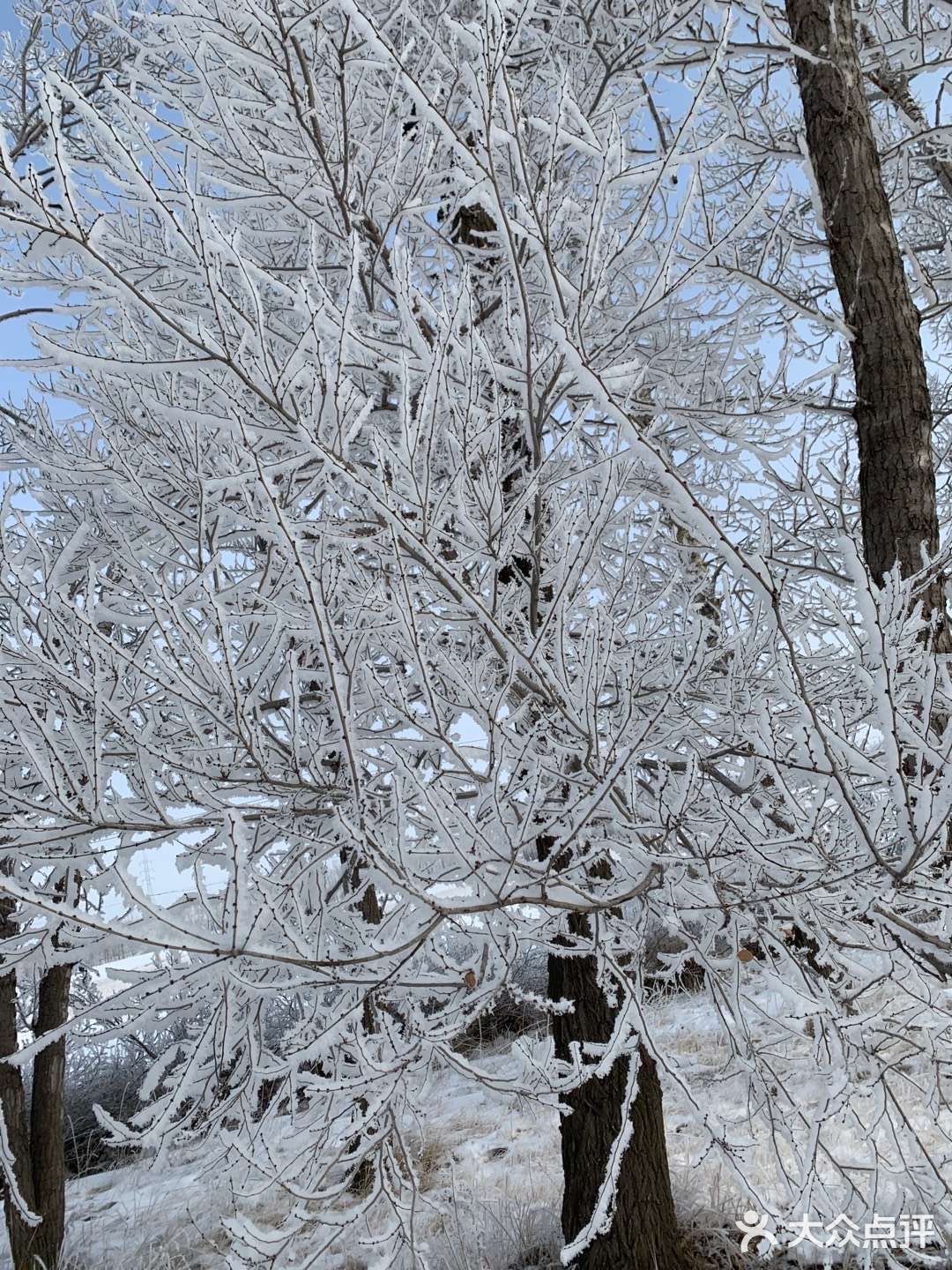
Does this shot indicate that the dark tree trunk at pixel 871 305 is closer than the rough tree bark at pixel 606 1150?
Yes

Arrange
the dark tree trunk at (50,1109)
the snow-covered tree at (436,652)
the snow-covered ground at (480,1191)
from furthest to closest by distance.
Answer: the dark tree trunk at (50,1109)
the snow-covered ground at (480,1191)
the snow-covered tree at (436,652)

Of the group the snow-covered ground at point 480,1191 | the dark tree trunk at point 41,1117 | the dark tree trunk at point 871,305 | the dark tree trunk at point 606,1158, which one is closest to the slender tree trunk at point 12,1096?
the dark tree trunk at point 41,1117

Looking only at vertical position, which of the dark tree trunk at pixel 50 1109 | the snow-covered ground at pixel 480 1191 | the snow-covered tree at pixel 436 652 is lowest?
the snow-covered ground at pixel 480 1191

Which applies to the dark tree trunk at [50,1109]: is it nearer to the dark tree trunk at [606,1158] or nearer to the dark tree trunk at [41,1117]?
the dark tree trunk at [41,1117]

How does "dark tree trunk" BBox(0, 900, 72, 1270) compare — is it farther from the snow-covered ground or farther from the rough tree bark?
the rough tree bark

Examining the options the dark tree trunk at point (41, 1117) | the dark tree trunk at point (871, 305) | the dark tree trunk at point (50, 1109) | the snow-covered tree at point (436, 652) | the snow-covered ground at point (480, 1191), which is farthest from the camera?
the dark tree trunk at point (50, 1109)

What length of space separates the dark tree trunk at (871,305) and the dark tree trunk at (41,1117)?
4.73 m

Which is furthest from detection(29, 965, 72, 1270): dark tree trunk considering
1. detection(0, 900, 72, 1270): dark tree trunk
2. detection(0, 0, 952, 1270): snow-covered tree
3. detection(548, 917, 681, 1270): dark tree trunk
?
detection(548, 917, 681, 1270): dark tree trunk

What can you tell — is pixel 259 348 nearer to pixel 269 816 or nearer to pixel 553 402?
pixel 553 402

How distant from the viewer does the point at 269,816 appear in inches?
98.0

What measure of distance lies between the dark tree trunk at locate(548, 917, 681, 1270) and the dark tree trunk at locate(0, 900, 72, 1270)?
9.52ft

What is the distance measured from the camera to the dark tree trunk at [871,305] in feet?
10.0

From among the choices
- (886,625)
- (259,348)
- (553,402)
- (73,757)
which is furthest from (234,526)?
(886,625)

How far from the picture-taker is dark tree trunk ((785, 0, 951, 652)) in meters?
3.06
